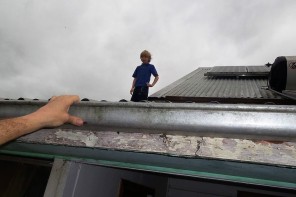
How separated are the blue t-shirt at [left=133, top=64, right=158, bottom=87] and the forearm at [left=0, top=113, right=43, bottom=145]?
3.03 meters

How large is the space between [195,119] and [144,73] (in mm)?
3270

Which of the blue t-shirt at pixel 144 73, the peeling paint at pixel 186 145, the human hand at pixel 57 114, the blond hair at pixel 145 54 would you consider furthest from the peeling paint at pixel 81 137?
the blond hair at pixel 145 54

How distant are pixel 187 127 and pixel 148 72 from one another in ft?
10.7

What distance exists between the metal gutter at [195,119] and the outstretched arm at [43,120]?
56 millimetres

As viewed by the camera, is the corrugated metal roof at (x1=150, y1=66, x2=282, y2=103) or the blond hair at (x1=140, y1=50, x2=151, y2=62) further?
the blond hair at (x1=140, y1=50, x2=151, y2=62)

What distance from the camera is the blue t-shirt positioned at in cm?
441

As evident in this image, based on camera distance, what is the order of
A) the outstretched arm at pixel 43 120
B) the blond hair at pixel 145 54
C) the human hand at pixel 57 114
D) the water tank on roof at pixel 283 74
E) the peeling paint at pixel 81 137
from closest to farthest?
the outstretched arm at pixel 43 120, the human hand at pixel 57 114, the peeling paint at pixel 81 137, the water tank on roof at pixel 283 74, the blond hair at pixel 145 54

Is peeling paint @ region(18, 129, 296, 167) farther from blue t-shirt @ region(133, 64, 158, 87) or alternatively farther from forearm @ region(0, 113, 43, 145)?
blue t-shirt @ region(133, 64, 158, 87)

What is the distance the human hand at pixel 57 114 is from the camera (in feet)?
4.75

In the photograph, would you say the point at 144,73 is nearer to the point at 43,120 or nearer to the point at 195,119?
the point at 43,120

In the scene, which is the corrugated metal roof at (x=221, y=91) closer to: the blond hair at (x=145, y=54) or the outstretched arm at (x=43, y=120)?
the blond hair at (x=145, y=54)

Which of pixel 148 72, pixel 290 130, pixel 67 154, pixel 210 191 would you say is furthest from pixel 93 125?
pixel 210 191

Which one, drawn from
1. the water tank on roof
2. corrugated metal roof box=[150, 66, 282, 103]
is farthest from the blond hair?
the water tank on roof

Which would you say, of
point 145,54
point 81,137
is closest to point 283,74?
point 145,54
